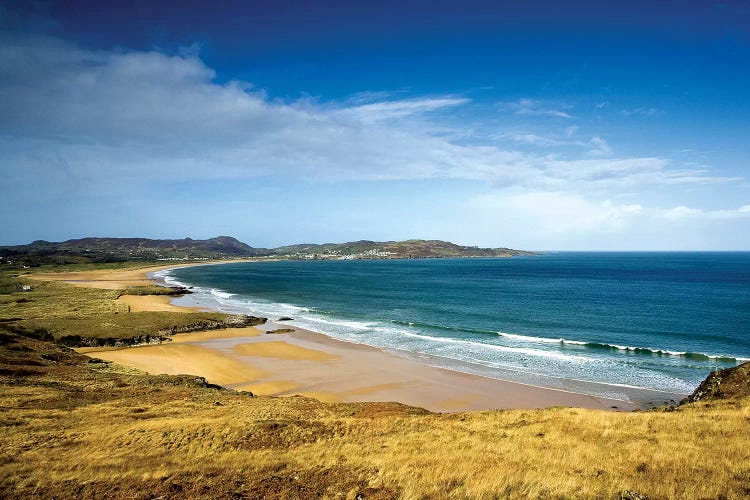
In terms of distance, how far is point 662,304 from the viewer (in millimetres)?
70000

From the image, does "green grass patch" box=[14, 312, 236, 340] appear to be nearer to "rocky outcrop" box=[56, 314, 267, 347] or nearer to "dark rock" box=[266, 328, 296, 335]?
"rocky outcrop" box=[56, 314, 267, 347]

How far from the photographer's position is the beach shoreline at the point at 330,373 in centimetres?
2889

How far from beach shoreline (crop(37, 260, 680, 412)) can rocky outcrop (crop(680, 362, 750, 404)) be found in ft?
19.3

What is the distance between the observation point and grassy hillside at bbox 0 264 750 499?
10.7 m

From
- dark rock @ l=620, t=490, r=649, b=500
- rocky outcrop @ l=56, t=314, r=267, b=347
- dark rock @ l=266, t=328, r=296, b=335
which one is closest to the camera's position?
dark rock @ l=620, t=490, r=649, b=500


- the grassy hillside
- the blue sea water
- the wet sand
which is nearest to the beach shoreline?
the wet sand

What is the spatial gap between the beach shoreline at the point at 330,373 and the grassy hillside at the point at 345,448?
7162 mm

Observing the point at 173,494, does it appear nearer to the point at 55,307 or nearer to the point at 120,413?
the point at 120,413

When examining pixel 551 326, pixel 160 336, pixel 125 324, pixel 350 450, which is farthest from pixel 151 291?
pixel 350 450

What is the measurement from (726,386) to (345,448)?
2089cm

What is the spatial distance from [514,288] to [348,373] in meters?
74.7

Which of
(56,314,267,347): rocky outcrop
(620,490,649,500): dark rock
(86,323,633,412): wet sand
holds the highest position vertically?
(620,490,649,500): dark rock

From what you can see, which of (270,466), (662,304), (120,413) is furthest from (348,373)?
(662,304)

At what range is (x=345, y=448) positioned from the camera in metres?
14.8
